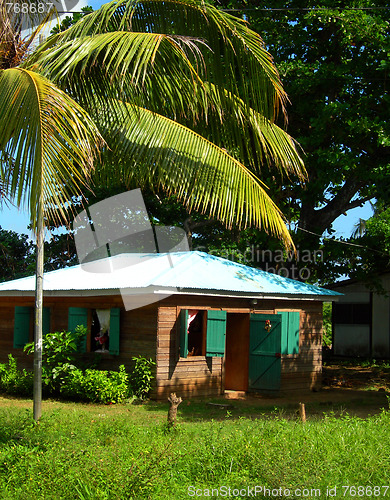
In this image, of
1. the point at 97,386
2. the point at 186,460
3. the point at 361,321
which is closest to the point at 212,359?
the point at 97,386

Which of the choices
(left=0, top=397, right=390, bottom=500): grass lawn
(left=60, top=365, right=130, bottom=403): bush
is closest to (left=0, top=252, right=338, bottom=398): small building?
(left=60, top=365, right=130, bottom=403): bush

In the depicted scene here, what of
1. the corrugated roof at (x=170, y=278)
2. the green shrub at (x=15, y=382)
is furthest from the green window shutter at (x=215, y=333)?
the green shrub at (x=15, y=382)

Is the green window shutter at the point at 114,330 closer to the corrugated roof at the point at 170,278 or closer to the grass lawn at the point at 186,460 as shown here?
the corrugated roof at the point at 170,278

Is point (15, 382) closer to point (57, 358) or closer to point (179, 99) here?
point (57, 358)

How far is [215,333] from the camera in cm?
1377

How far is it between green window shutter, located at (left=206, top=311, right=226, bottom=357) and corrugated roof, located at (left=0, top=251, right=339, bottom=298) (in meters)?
0.53

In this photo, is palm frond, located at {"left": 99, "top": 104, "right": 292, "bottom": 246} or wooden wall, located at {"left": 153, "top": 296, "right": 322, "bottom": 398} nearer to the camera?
palm frond, located at {"left": 99, "top": 104, "right": 292, "bottom": 246}

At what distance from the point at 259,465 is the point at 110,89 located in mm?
4579

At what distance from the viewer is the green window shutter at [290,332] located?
1492 centimetres

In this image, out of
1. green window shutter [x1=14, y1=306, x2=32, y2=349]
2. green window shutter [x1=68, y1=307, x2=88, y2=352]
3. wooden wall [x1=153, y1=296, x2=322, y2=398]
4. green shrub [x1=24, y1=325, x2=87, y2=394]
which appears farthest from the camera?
green window shutter [x1=14, y1=306, x2=32, y2=349]

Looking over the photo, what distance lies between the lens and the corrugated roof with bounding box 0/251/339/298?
13.4 m

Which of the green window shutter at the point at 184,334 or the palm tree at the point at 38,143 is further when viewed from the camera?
the green window shutter at the point at 184,334

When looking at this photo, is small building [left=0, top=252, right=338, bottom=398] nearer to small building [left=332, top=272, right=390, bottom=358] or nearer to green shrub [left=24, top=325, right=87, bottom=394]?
green shrub [left=24, top=325, right=87, bottom=394]

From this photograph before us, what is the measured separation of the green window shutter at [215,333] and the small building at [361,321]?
949 centimetres
